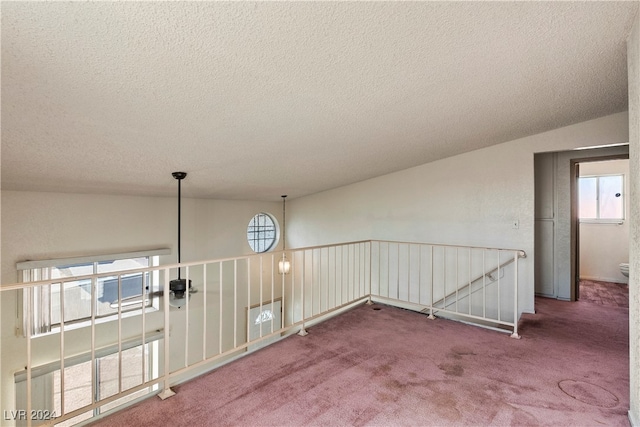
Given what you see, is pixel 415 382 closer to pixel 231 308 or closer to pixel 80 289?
pixel 231 308

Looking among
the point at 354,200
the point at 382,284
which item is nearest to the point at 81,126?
the point at 354,200

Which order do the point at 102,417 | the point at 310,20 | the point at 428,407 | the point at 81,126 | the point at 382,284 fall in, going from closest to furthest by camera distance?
the point at 310,20
the point at 102,417
the point at 428,407
the point at 81,126
the point at 382,284

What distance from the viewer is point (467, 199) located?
4.25m

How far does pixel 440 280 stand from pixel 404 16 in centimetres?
390

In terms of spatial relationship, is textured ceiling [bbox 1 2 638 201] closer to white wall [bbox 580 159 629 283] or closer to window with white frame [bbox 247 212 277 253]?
window with white frame [bbox 247 212 277 253]

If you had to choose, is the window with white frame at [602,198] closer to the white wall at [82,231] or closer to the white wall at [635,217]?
the white wall at [635,217]

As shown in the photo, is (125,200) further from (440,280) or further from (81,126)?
(440,280)

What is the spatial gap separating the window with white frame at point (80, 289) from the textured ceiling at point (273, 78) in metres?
1.04

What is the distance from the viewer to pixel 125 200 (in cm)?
423

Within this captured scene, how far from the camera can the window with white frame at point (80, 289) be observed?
354 centimetres

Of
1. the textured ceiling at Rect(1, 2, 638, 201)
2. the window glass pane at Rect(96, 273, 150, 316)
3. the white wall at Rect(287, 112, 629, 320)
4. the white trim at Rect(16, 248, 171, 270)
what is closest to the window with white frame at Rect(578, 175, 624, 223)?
the white wall at Rect(287, 112, 629, 320)

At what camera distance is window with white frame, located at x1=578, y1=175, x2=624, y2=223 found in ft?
17.6

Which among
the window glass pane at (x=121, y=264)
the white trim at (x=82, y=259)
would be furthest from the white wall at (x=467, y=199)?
the window glass pane at (x=121, y=264)

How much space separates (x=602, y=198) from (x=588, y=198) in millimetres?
192
